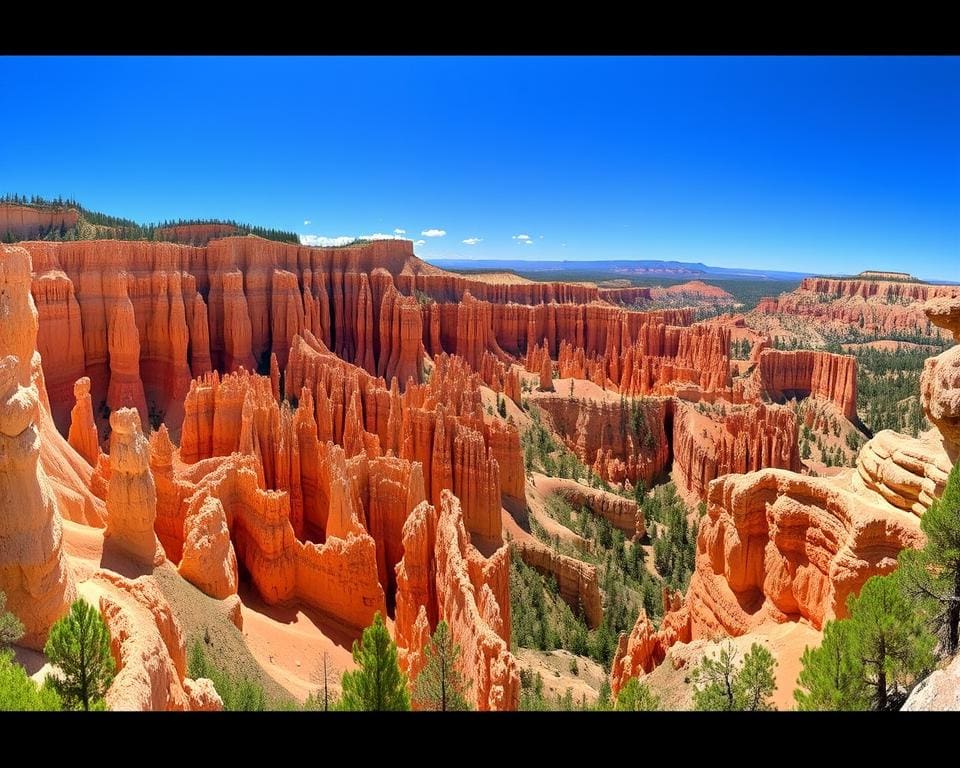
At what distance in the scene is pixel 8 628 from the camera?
6.50 metres

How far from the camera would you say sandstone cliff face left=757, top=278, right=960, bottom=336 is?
9143cm

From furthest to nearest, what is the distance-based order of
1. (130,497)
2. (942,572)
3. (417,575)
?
1. (417,575)
2. (130,497)
3. (942,572)

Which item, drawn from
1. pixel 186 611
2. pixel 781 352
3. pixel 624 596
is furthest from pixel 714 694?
pixel 781 352

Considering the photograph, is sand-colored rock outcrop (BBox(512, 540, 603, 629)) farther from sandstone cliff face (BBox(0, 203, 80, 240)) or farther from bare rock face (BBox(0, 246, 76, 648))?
sandstone cliff face (BBox(0, 203, 80, 240))

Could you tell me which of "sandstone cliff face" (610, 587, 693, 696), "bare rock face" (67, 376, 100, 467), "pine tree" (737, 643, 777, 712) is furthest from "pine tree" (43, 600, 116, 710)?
"bare rock face" (67, 376, 100, 467)

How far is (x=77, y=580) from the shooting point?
8422mm

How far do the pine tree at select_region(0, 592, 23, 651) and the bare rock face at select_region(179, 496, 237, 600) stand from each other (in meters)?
4.44

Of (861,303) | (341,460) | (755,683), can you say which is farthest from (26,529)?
(861,303)

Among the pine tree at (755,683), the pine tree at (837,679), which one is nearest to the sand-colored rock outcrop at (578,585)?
the pine tree at (755,683)

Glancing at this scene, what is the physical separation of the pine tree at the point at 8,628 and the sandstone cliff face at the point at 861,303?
100m

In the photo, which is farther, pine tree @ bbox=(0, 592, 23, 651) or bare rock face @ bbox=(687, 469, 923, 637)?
bare rock face @ bbox=(687, 469, 923, 637)

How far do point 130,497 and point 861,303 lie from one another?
4809 inches

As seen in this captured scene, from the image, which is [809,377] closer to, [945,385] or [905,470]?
[945,385]

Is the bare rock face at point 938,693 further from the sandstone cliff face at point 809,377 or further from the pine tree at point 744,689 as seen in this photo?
the sandstone cliff face at point 809,377
